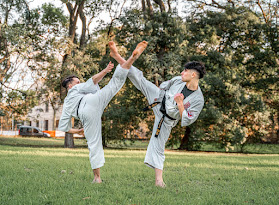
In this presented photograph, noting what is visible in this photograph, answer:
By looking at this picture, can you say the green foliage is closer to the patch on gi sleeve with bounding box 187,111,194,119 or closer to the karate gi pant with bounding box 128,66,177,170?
the karate gi pant with bounding box 128,66,177,170

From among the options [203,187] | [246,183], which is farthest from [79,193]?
[246,183]

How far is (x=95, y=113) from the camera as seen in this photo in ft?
17.0

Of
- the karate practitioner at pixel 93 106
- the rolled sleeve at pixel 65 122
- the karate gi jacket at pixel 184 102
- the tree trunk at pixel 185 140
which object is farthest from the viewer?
the tree trunk at pixel 185 140

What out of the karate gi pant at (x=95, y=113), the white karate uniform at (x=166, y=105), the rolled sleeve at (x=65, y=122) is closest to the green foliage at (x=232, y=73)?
the white karate uniform at (x=166, y=105)

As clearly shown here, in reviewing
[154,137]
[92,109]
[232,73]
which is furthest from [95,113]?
[232,73]

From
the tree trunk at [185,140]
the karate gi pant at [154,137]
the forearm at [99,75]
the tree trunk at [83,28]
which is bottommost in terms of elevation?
the tree trunk at [185,140]

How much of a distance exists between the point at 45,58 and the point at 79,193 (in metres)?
16.1

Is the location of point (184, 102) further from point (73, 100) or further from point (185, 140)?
point (185, 140)

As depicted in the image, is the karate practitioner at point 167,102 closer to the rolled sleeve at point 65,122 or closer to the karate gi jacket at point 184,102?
the karate gi jacket at point 184,102

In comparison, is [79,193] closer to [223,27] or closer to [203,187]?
[203,187]

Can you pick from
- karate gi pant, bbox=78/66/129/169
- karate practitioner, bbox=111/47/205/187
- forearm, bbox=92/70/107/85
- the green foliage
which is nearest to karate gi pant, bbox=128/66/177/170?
karate practitioner, bbox=111/47/205/187

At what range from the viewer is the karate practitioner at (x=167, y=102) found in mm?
4862

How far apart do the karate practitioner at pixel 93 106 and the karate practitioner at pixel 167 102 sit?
26cm

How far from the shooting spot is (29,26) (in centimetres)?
1909
